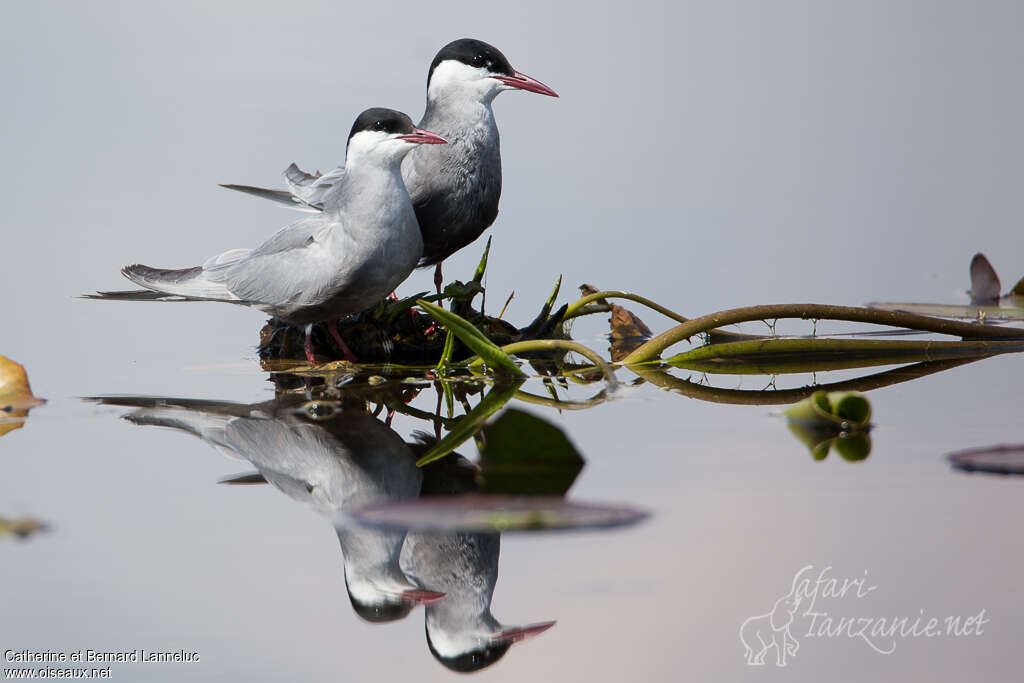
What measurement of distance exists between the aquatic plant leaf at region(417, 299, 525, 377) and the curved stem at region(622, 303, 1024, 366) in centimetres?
42

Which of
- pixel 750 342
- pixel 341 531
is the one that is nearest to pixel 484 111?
pixel 750 342

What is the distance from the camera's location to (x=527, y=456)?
2.22 metres

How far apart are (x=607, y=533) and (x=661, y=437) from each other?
0.70 meters

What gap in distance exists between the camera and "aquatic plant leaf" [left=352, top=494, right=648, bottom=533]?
1.86m

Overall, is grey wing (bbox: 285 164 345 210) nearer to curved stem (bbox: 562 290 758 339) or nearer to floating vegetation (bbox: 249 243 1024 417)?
floating vegetation (bbox: 249 243 1024 417)

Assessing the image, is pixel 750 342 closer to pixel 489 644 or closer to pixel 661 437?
pixel 661 437

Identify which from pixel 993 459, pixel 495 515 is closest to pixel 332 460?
pixel 495 515

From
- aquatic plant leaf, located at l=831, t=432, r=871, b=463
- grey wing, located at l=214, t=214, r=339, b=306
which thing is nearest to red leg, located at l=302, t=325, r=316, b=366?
grey wing, located at l=214, t=214, r=339, b=306

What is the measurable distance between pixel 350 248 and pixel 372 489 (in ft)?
4.16

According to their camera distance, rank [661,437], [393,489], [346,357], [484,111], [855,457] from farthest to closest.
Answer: [484,111], [346,357], [661,437], [855,457], [393,489]

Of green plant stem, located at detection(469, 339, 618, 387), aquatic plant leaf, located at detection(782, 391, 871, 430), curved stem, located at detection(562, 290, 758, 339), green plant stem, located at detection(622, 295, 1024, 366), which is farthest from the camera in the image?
curved stem, located at detection(562, 290, 758, 339)

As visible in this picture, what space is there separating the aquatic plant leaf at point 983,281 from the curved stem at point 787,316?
1.12 metres

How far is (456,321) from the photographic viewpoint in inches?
113

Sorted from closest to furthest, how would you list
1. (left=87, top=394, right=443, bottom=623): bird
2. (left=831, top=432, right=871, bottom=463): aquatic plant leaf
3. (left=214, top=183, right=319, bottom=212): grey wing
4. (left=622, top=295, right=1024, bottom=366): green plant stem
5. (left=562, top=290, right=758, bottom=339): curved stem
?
(left=87, top=394, right=443, bottom=623): bird
(left=831, top=432, right=871, bottom=463): aquatic plant leaf
(left=622, top=295, right=1024, bottom=366): green plant stem
(left=562, top=290, right=758, bottom=339): curved stem
(left=214, top=183, right=319, bottom=212): grey wing
